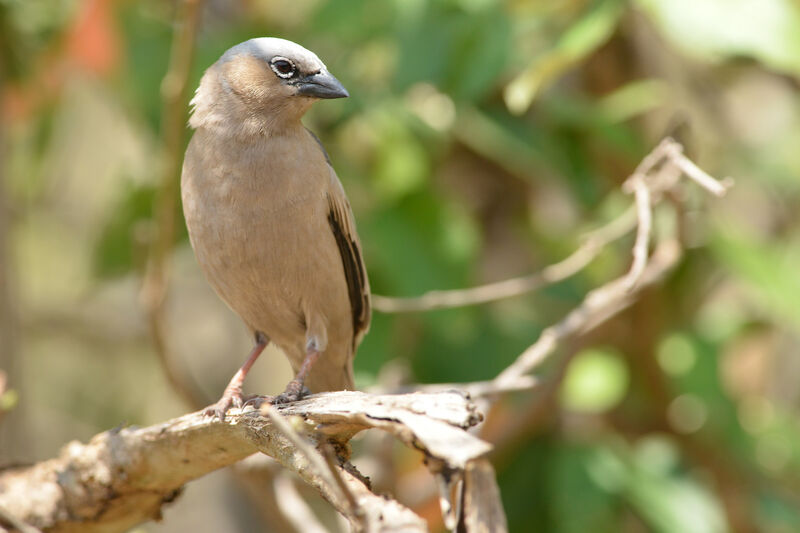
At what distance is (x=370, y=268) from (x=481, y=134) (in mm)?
913

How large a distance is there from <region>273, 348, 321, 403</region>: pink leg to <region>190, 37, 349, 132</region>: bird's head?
897 millimetres

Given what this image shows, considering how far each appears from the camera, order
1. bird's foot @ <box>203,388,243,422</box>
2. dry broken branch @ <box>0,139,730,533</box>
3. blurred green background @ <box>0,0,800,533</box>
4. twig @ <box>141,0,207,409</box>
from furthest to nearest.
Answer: blurred green background @ <box>0,0,800,533</box>, twig @ <box>141,0,207,409</box>, bird's foot @ <box>203,388,243,422</box>, dry broken branch @ <box>0,139,730,533</box>

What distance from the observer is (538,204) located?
607cm

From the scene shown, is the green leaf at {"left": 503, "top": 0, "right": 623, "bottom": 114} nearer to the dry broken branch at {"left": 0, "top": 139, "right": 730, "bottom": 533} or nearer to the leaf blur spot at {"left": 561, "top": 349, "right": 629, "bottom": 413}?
the dry broken branch at {"left": 0, "top": 139, "right": 730, "bottom": 533}

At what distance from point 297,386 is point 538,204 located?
315 centimetres

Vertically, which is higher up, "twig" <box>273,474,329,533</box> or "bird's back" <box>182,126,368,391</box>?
"bird's back" <box>182,126,368,391</box>

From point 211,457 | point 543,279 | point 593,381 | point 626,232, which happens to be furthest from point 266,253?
point 593,381

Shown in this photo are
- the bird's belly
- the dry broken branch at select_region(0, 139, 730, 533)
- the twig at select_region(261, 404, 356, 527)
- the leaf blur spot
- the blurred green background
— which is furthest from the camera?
the leaf blur spot

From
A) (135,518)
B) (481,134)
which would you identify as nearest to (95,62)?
(481,134)

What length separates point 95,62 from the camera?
525cm

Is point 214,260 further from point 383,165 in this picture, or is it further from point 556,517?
point 556,517

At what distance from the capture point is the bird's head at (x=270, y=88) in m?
3.56

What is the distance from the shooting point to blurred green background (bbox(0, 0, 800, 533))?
410 centimetres

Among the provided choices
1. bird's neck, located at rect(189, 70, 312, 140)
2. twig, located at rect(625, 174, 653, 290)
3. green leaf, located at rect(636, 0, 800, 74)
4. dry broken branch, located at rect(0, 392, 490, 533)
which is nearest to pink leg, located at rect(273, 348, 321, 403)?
dry broken branch, located at rect(0, 392, 490, 533)
